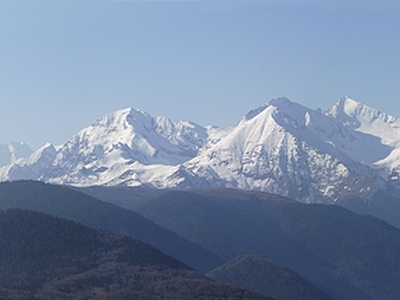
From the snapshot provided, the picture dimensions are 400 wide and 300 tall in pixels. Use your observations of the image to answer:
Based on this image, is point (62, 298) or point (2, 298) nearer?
point (2, 298)

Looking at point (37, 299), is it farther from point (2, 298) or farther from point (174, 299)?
point (174, 299)

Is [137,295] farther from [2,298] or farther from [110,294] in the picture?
[2,298]

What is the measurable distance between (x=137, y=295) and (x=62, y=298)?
13137 millimetres

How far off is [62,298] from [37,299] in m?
4.78

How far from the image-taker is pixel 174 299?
199375mm

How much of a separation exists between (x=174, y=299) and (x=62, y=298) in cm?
1888

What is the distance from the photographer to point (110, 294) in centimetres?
19675

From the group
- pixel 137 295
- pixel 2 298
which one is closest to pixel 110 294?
pixel 137 295

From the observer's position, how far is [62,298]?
198250mm

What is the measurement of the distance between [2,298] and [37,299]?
1070 centimetres

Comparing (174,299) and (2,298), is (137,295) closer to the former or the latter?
(174,299)

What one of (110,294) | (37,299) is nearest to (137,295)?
(110,294)

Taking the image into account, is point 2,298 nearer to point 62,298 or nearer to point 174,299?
point 62,298

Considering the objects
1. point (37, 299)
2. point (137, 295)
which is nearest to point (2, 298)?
point (37, 299)
